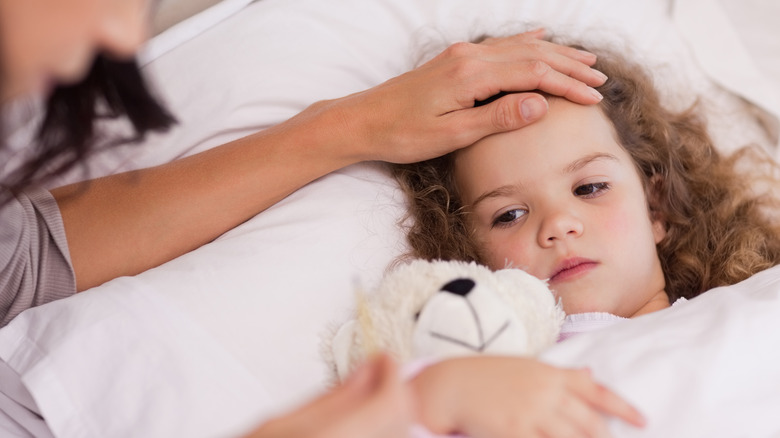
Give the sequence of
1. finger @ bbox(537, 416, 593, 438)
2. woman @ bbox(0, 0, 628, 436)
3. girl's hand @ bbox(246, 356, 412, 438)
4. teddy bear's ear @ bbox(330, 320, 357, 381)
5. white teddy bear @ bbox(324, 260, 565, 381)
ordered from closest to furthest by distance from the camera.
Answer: girl's hand @ bbox(246, 356, 412, 438) → finger @ bbox(537, 416, 593, 438) → white teddy bear @ bbox(324, 260, 565, 381) → teddy bear's ear @ bbox(330, 320, 357, 381) → woman @ bbox(0, 0, 628, 436)

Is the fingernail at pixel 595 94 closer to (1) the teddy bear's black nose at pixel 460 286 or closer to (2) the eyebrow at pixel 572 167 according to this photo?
(2) the eyebrow at pixel 572 167

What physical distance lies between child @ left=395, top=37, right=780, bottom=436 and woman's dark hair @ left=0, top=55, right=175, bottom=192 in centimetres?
54

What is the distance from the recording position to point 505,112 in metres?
1.13

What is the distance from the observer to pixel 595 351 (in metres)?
0.83

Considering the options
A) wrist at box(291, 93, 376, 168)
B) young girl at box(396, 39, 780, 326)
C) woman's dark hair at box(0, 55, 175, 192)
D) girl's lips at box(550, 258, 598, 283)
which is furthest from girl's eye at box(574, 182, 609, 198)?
woman's dark hair at box(0, 55, 175, 192)

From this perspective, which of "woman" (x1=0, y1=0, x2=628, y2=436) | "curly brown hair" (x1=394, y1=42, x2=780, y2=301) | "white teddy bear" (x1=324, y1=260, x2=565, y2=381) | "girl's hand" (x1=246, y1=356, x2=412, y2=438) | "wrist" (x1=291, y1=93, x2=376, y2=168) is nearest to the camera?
"girl's hand" (x1=246, y1=356, x2=412, y2=438)

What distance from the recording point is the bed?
2.70 ft

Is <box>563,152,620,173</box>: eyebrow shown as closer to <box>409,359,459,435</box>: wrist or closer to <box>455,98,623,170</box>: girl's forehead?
<box>455,98,623,170</box>: girl's forehead

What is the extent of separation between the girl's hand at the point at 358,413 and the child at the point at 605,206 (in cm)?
64

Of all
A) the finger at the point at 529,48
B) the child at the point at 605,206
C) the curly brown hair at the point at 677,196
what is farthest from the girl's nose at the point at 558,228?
the finger at the point at 529,48

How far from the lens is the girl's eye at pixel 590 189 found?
3.83 ft

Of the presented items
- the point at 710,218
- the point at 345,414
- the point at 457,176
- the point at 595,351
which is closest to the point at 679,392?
the point at 595,351

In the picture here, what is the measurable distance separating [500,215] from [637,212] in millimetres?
216

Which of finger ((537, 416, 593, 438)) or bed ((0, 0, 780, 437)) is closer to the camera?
finger ((537, 416, 593, 438))
